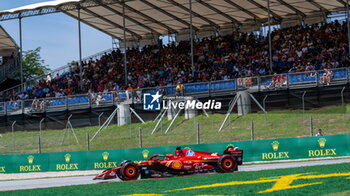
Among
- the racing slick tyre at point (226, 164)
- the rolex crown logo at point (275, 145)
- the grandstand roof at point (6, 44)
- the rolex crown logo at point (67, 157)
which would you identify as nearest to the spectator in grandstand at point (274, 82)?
the rolex crown logo at point (275, 145)

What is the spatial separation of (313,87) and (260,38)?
42.4 ft

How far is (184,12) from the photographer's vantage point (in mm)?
49125

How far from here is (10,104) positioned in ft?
147

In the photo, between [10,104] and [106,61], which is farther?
[106,61]

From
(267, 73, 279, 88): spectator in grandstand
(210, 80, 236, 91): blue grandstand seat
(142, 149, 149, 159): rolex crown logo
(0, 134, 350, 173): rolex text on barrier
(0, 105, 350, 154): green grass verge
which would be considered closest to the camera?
(0, 134, 350, 173): rolex text on barrier

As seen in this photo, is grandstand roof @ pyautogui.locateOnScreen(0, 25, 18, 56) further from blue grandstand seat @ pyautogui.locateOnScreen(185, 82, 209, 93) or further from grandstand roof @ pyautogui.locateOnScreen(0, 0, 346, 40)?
blue grandstand seat @ pyautogui.locateOnScreen(185, 82, 209, 93)

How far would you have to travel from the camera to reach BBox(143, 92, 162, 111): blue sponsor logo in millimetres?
39906

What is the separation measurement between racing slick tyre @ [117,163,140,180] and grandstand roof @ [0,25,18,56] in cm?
3424

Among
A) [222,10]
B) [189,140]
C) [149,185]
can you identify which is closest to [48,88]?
[222,10]

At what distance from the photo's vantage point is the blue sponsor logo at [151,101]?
3991 centimetres

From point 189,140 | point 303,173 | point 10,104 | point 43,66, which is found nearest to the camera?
point 303,173

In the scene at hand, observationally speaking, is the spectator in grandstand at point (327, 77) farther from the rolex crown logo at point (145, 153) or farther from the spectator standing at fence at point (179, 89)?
the rolex crown logo at point (145, 153)

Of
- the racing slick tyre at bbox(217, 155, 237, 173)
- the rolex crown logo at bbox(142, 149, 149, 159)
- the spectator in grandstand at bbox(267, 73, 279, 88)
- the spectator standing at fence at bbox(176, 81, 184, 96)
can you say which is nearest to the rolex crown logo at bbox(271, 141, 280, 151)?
the rolex crown logo at bbox(142, 149, 149, 159)

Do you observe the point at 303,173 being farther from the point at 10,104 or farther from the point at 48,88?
the point at 48,88
